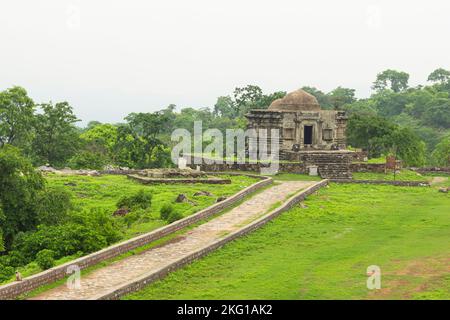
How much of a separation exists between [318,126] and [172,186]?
624 inches

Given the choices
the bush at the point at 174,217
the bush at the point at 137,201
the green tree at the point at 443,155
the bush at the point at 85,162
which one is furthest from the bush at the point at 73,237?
the green tree at the point at 443,155

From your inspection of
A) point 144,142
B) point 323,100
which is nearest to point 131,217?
point 144,142

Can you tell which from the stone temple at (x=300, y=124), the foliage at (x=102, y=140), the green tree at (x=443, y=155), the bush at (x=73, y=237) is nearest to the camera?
the bush at (x=73, y=237)

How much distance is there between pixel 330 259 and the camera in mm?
19500

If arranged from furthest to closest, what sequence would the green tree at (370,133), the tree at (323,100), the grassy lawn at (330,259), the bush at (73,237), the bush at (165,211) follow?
the tree at (323,100) < the green tree at (370,133) < the bush at (165,211) < the bush at (73,237) < the grassy lawn at (330,259)

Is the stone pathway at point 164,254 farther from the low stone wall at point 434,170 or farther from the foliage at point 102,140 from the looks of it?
the foliage at point 102,140

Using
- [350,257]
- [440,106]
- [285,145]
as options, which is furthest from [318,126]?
[440,106]

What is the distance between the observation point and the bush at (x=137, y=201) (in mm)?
28188

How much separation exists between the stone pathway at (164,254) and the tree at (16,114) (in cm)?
2610

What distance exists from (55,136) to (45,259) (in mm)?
34398

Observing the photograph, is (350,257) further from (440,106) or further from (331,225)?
(440,106)

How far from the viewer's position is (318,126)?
153 feet

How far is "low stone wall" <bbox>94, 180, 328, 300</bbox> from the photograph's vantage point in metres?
16.0
